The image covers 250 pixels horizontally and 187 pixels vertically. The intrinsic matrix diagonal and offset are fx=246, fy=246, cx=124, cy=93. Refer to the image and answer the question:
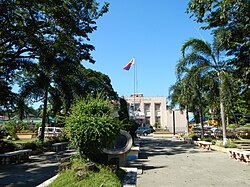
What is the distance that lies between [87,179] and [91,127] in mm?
1137

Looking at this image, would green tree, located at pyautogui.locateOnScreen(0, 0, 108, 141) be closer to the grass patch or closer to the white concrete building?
the grass patch

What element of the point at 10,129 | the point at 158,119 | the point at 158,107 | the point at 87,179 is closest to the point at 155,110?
the point at 158,107

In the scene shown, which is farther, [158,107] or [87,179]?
[158,107]

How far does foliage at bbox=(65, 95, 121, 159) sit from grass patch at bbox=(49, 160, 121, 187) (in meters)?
0.52

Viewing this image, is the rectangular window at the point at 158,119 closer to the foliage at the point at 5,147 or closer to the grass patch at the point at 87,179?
the foliage at the point at 5,147

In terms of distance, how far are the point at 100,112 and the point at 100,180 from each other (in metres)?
1.71

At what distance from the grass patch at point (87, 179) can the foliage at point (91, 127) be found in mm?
521

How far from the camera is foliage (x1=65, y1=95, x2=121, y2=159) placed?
18.0 ft

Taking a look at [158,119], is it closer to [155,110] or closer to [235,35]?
[155,110]

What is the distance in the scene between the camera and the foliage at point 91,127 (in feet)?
18.0

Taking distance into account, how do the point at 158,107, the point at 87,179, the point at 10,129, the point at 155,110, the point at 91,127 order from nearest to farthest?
1. the point at 87,179
2. the point at 91,127
3. the point at 10,129
4. the point at 155,110
5. the point at 158,107

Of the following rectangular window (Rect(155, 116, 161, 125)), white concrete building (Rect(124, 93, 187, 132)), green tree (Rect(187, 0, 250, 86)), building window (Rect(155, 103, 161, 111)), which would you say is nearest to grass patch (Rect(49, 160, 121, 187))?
green tree (Rect(187, 0, 250, 86))

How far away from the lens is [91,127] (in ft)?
17.9

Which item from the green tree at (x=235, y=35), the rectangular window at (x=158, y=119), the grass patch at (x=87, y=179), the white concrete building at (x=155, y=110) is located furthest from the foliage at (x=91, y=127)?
the rectangular window at (x=158, y=119)
